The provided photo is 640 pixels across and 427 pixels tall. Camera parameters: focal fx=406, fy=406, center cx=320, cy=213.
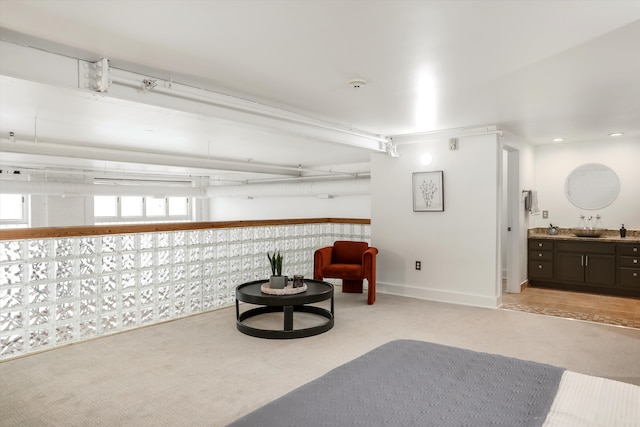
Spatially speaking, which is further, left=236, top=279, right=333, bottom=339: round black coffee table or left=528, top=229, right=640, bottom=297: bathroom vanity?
left=528, top=229, right=640, bottom=297: bathroom vanity

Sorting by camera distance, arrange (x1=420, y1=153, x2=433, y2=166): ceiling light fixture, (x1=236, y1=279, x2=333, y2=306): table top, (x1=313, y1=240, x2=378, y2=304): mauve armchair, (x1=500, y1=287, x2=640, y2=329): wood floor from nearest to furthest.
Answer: (x1=236, y1=279, x2=333, y2=306): table top, (x1=500, y1=287, x2=640, y2=329): wood floor, (x1=313, y1=240, x2=378, y2=304): mauve armchair, (x1=420, y1=153, x2=433, y2=166): ceiling light fixture

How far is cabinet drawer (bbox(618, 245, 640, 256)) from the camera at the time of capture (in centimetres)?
553

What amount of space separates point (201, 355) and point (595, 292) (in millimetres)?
5596

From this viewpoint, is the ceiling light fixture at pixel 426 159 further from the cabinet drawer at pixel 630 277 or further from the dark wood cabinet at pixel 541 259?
the cabinet drawer at pixel 630 277

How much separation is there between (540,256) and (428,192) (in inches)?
89.8

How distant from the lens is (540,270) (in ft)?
20.7

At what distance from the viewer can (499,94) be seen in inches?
148

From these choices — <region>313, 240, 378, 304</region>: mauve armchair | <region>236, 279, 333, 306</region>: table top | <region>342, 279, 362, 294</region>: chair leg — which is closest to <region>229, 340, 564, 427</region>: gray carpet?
<region>236, 279, 333, 306</region>: table top

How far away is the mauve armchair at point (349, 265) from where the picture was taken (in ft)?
17.1

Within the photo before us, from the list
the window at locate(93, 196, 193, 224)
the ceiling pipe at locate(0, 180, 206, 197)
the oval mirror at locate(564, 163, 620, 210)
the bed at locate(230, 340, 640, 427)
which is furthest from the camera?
the window at locate(93, 196, 193, 224)

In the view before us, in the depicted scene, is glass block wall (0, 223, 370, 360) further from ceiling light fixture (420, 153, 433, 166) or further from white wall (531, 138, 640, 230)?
white wall (531, 138, 640, 230)

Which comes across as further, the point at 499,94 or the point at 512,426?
the point at 499,94

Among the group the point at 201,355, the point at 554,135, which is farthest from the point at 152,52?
the point at 554,135

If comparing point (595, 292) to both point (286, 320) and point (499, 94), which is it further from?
point (286, 320)
